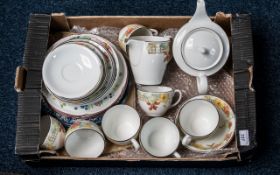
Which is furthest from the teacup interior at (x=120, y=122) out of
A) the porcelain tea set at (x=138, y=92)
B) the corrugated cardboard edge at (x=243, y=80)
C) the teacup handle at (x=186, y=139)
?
the corrugated cardboard edge at (x=243, y=80)

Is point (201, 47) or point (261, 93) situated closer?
point (201, 47)

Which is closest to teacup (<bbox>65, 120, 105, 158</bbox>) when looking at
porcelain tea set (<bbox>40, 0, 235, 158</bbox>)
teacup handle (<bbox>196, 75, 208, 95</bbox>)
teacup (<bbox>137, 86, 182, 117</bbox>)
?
porcelain tea set (<bbox>40, 0, 235, 158</bbox>)

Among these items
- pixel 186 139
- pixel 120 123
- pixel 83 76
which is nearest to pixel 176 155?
pixel 186 139

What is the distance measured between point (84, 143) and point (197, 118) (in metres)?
0.26

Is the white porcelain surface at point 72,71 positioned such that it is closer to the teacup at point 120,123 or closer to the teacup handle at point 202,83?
the teacup at point 120,123

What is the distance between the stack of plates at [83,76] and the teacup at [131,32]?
27 mm

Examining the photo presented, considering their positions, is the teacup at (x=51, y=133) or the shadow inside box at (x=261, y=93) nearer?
the teacup at (x=51, y=133)

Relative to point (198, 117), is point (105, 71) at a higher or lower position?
higher

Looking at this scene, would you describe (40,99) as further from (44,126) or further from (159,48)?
(159,48)

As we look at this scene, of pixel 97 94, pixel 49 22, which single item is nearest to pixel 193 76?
pixel 97 94

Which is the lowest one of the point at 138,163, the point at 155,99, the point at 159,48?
the point at 138,163

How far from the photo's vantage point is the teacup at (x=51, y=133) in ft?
3.06

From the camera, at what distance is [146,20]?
1016 mm

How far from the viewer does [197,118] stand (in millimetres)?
988
